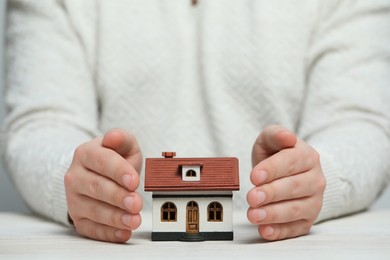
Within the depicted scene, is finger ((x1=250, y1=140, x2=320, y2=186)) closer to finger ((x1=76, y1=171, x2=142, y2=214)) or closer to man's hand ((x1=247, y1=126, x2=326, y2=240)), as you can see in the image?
man's hand ((x1=247, y1=126, x2=326, y2=240))

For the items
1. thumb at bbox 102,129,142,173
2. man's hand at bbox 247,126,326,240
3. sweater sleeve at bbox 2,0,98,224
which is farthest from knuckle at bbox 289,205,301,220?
sweater sleeve at bbox 2,0,98,224

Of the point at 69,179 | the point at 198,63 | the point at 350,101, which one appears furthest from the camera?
the point at 198,63

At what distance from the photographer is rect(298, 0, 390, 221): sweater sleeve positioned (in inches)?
44.0

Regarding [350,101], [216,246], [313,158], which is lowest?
[216,246]

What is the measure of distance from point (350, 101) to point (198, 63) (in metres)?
0.33

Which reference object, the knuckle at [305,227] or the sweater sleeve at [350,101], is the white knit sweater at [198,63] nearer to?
the sweater sleeve at [350,101]

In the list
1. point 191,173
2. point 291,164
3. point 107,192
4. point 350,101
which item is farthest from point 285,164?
point 350,101

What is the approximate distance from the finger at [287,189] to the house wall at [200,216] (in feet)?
0.14

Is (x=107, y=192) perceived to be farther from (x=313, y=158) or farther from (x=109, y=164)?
(x=313, y=158)

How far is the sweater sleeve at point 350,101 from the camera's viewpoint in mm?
1118

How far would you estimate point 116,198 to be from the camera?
2.60ft

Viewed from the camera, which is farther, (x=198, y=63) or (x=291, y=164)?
(x=198, y=63)

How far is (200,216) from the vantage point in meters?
0.82

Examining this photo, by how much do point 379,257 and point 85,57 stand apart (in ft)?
2.91
